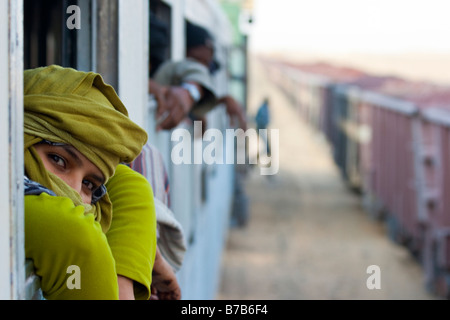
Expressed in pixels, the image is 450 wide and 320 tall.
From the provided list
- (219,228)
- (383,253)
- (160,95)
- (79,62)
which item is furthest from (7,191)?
(383,253)

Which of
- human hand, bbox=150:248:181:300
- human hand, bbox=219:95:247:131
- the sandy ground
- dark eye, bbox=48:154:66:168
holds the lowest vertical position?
the sandy ground

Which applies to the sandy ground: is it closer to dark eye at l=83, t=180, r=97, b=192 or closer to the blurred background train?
the blurred background train

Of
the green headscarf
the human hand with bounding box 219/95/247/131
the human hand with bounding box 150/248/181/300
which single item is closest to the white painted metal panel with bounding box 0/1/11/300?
the green headscarf

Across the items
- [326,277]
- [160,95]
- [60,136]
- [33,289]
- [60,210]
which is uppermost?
[160,95]

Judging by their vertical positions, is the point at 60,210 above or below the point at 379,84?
below

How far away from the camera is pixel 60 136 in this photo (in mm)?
1539

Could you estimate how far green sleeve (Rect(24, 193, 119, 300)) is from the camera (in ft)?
4.64

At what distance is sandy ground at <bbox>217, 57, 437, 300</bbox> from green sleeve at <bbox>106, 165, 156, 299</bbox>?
560cm

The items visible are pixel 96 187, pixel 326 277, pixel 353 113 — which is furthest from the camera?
pixel 353 113

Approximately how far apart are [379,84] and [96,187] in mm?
16346

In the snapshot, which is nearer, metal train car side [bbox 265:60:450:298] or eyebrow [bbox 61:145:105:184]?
eyebrow [bbox 61:145:105:184]

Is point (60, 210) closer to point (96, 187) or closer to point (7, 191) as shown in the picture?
point (7, 191)

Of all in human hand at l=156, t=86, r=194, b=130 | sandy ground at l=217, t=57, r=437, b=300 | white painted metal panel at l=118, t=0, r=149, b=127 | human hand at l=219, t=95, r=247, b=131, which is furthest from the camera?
sandy ground at l=217, t=57, r=437, b=300

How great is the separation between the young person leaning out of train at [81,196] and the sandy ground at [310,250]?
18.6 ft
